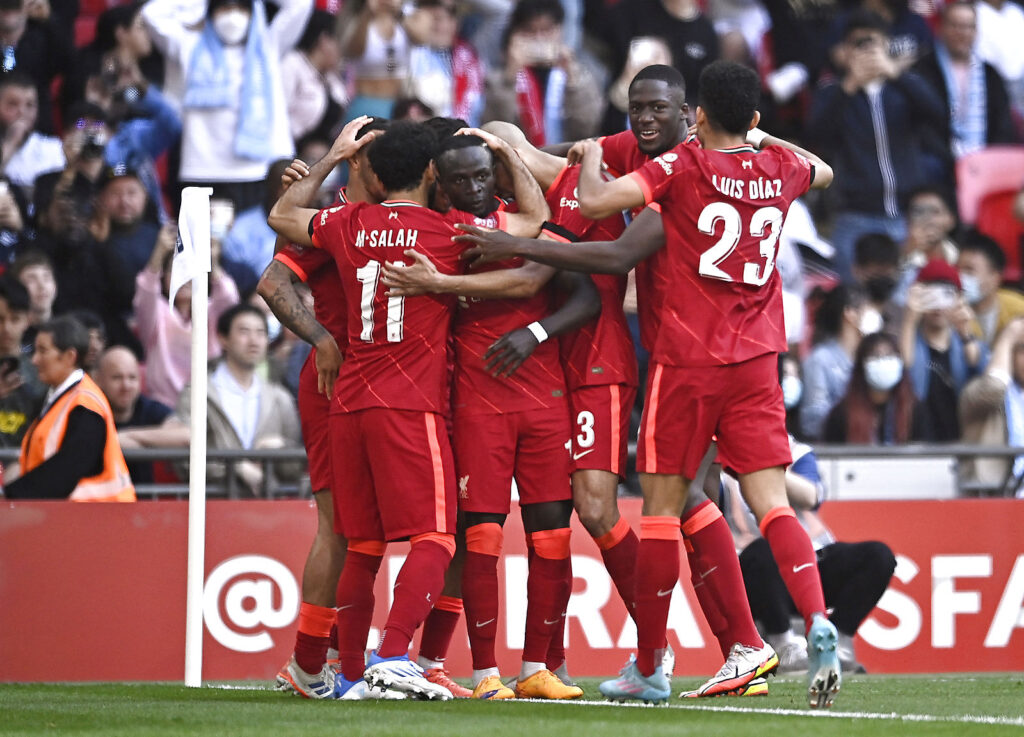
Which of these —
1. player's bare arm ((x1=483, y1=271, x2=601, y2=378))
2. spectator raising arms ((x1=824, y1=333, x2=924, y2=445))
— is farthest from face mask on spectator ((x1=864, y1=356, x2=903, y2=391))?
player's bare arm ((x1=483, y1=271, x2=601, y2=378))

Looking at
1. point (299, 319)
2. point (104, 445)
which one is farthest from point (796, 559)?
point (104, 445)

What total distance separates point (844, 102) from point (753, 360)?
7.63 meters

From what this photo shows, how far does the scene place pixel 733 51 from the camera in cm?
1428

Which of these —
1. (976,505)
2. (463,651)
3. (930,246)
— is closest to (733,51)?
(930,246)

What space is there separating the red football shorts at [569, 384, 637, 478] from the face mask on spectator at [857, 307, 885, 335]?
561 cm

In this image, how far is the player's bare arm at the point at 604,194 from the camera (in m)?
6.74

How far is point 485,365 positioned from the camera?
7320 millimetres

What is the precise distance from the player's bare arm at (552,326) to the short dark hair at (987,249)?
7.07 m

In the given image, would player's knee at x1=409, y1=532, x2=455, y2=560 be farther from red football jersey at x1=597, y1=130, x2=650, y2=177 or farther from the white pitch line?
red football jersey at x1=597, y1=130, x2=650, y2=177

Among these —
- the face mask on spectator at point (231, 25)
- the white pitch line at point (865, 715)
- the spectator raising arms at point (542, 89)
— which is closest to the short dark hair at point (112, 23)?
the face mask on spectator at point (231, 25)

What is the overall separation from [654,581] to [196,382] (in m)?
2.47

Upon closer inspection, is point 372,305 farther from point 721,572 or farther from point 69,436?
point 69,436

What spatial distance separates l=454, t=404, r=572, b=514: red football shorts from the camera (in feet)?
23.8

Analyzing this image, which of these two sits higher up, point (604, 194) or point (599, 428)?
point (604, 194)
